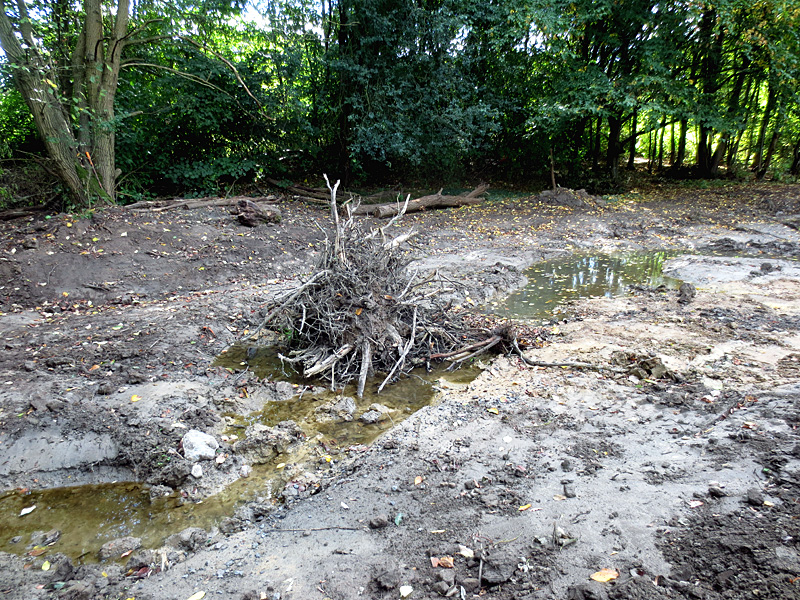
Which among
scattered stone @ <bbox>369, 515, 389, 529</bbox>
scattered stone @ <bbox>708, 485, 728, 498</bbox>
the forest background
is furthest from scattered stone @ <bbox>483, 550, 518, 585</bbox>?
the forest background

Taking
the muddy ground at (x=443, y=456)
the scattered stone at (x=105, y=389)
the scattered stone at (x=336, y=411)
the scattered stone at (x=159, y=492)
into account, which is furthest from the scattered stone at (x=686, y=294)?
the scattered stone at (x=105, y=389)

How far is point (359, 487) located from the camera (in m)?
3.18

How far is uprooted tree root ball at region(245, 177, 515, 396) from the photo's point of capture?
15.6 ft

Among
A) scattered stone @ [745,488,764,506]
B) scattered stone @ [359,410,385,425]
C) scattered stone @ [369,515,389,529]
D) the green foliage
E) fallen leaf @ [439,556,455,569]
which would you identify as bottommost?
scattered stone @ [359,410,385,425]

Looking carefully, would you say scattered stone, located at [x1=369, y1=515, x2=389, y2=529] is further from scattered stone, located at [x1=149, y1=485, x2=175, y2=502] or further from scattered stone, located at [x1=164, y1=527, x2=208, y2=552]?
A: scattered stone, located at [x1=149, y1=485, x2=175, y2=502]

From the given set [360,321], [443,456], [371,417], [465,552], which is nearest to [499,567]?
[465,552]

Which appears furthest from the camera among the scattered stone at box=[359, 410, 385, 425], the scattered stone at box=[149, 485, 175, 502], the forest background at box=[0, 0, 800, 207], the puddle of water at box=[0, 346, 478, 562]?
the forest background at box=[0, 0, 800, 207]

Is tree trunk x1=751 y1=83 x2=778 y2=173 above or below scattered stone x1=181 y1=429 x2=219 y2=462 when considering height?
above

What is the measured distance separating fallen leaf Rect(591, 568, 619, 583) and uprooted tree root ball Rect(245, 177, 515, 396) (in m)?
2.63

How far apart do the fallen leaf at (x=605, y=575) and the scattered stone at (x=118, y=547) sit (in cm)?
261

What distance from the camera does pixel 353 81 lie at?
1239 centimetres

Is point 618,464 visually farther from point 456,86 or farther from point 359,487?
point 456,86

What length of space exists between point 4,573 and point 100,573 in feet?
1.82

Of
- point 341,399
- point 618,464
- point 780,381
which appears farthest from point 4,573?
point 780,381
